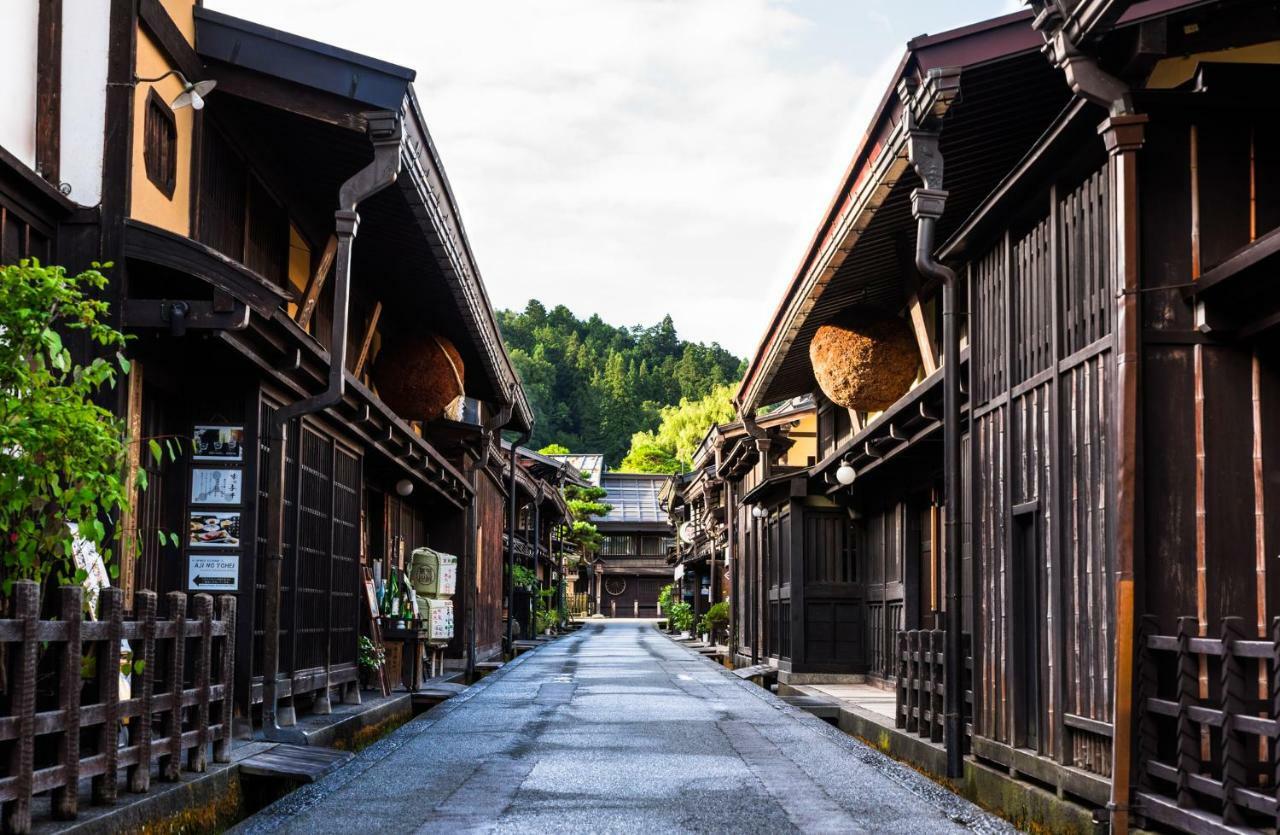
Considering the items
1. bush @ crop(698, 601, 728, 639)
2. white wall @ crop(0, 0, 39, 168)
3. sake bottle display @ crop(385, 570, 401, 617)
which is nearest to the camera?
white wall @ crop(0, 0, 39, 168)

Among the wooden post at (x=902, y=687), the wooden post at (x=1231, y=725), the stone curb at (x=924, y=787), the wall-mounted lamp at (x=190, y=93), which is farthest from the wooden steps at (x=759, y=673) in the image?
the wooden post at (x=1231, y=725)

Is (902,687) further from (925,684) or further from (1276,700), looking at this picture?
(1276,700)

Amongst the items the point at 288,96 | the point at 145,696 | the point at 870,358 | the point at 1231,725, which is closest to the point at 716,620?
the point at 870,358

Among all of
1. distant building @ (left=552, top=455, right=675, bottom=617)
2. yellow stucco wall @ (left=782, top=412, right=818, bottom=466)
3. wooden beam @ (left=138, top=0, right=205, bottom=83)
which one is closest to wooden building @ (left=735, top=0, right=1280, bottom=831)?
wooden beam @ (left=138, top=0, right=205, bottom=83)

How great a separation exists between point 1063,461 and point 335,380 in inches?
271

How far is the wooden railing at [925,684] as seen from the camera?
1208 cm

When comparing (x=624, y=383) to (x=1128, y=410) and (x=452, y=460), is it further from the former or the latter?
(x=1128, y=410)

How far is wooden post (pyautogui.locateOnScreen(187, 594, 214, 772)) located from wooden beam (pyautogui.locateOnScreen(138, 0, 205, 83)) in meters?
4.76

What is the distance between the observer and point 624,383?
132750mm

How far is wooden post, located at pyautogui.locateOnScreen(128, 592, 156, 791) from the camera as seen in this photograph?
7934 millimetres

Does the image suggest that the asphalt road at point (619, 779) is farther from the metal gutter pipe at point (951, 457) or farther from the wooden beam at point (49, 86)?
the wooden beam at point (49, 86)

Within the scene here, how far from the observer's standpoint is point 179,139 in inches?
464

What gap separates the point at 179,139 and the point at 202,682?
4.98m

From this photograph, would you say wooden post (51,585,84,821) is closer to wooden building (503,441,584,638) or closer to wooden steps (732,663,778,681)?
wooden steps (732,663,778,681)
